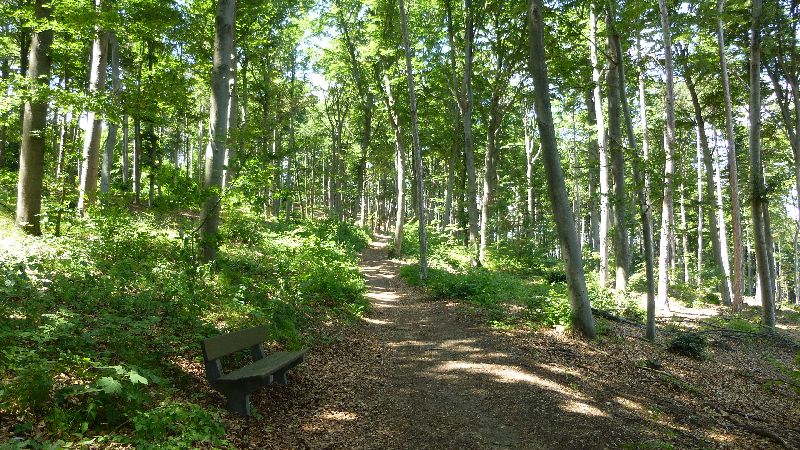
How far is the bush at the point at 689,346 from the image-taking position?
9.51 meters

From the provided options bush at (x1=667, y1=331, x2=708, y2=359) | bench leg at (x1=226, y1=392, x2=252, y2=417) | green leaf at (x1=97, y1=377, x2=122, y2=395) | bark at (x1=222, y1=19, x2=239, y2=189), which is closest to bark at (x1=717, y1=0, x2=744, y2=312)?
bush at (x1=667, y1=331, x2=708, y2=359)

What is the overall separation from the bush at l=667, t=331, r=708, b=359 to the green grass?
6984 mm

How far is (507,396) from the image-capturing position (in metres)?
5.87

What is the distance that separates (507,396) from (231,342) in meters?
3.59

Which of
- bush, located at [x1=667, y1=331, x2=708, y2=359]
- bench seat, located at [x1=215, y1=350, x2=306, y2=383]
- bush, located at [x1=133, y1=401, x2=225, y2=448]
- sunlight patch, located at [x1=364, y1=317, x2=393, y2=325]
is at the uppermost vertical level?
bench seat, located at [x1=215, y1=350, x2=306, y2=383]

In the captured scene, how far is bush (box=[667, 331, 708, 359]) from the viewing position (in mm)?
9508

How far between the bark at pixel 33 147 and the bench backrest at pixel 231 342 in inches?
291

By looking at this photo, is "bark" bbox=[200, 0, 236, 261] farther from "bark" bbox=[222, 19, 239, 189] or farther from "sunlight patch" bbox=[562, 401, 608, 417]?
"sunlight patch" bbox=[562, 401, 608, 417]

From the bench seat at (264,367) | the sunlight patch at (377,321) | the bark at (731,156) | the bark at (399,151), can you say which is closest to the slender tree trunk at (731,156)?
the bark at (731,156)

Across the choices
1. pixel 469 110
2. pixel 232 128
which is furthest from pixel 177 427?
pixel 469 110

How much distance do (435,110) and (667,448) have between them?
21854mm

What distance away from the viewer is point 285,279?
382 inches

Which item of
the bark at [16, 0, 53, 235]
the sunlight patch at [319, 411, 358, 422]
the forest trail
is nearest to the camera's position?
the forest trail

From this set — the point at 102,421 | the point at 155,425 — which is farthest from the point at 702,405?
the point at 102,421
